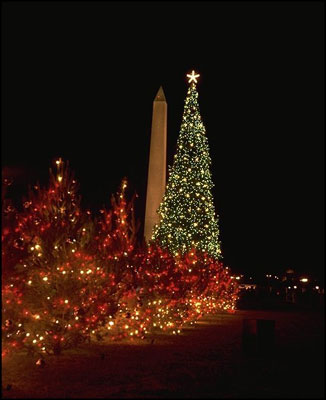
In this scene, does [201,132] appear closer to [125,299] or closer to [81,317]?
[125,299]

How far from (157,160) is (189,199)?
275 cm

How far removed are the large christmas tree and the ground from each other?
16753 millimetres

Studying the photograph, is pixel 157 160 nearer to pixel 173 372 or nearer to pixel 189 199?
pixel 189 199

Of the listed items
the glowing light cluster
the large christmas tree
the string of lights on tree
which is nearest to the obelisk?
the large christmas tree

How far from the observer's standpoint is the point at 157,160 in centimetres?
3884

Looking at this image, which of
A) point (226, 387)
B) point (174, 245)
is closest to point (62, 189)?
point (226, 387)

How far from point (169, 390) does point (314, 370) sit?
3558mm

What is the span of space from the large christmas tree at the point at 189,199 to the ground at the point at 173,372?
16.8 m

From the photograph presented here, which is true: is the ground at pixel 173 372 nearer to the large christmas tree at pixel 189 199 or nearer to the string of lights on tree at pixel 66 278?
A: the string of lights on tree at pixel 66 278

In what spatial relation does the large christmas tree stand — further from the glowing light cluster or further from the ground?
the ground

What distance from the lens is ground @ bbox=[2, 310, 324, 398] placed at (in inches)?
435

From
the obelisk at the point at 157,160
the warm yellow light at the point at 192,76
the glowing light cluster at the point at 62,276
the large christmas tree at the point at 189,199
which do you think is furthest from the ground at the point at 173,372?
the warm yellow light at the point at 192,76

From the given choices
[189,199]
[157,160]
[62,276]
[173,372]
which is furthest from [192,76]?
[173,372]

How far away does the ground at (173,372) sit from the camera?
1104 centimetres
